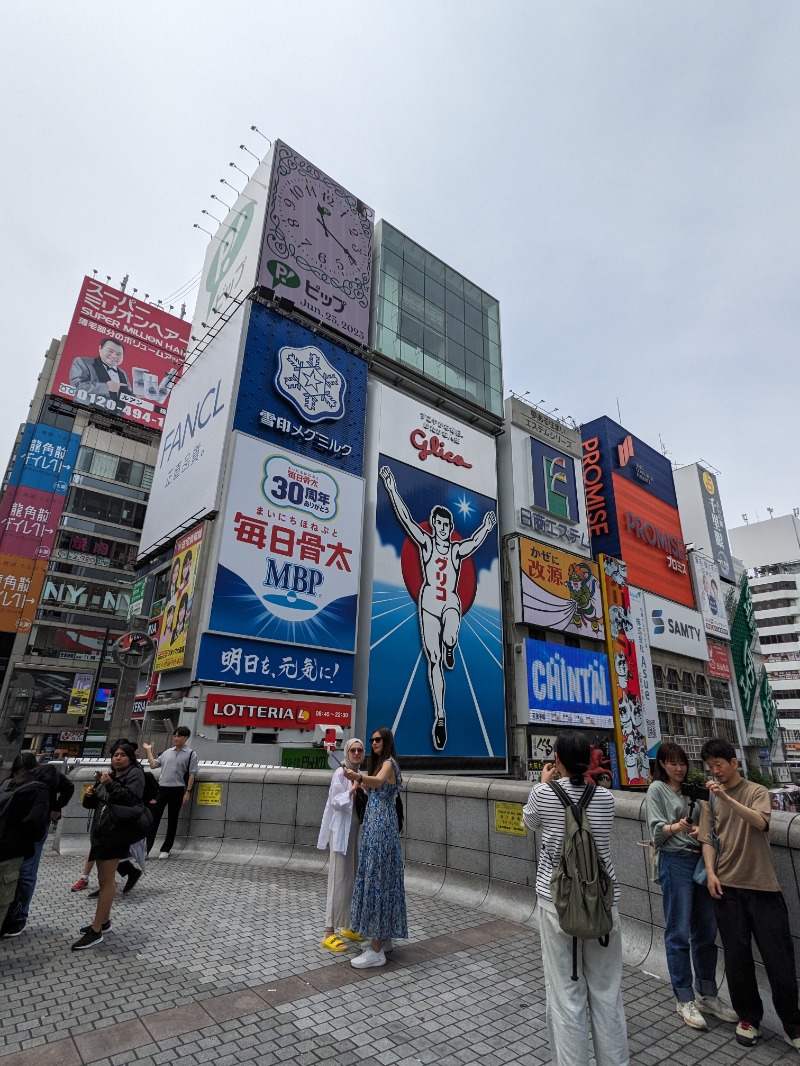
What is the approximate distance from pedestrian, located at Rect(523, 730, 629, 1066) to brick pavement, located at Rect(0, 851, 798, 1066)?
27.1 inches

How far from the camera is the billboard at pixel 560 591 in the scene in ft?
108

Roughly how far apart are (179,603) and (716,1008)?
21229 millimetres

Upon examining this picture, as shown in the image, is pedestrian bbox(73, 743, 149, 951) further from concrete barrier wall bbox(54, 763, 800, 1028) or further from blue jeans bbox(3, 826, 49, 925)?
concrete barrier wall bbox(54, 763, 800, 1028)

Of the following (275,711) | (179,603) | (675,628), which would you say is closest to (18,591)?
(179,603)

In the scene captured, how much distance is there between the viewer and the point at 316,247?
1141 inches

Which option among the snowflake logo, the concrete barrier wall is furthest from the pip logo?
the concrete barrier wall

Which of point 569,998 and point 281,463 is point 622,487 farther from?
point 569,998

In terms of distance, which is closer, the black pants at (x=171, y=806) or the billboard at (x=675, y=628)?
the black pants at (x=171, y=806)

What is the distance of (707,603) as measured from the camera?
2071 inches

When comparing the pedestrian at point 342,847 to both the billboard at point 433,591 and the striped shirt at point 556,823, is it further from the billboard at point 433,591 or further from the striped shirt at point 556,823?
the billboard at point 433,591

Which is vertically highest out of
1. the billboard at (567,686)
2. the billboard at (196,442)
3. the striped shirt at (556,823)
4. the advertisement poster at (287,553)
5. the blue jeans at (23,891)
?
the billboard at (196,442)

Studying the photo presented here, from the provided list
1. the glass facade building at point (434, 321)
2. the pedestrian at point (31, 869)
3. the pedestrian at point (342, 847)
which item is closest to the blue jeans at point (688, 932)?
the pedestrian at point (342, 847)

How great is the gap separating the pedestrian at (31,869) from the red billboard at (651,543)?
4190cm

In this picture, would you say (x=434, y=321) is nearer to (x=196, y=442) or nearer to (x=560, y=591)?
(x=196, y=442)
